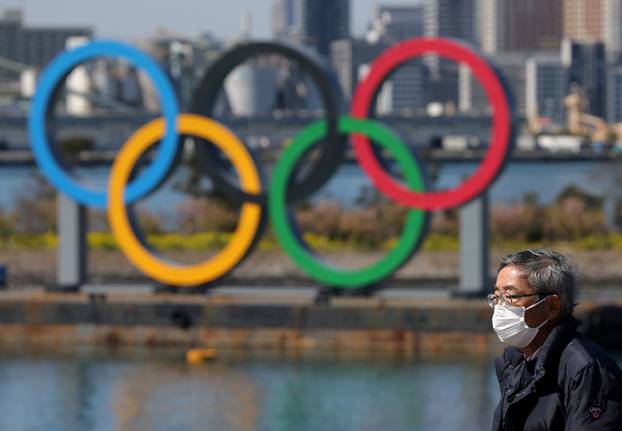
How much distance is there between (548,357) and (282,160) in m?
21.5

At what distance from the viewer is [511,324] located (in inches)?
231

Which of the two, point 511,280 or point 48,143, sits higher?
point 48,143

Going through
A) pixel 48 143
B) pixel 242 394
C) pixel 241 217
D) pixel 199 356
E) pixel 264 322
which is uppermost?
pixel 48 143

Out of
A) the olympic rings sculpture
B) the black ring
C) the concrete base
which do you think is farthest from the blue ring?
the concrete base

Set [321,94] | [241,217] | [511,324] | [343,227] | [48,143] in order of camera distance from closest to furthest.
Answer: [511,324] → [321,94] → [241,217] → [48,143] → [343,227]

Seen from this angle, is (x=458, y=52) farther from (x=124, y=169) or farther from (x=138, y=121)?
(x=138, y=121)

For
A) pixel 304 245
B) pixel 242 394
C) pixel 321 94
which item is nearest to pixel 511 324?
pixel 242 394

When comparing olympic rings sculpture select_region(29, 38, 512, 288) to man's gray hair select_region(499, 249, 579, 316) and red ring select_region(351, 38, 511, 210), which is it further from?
man's gray hair select_region(499, 249, 579, 316)

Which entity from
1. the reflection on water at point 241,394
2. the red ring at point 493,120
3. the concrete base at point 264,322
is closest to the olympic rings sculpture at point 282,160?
the red ring at point 493,120

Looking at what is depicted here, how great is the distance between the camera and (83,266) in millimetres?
28969

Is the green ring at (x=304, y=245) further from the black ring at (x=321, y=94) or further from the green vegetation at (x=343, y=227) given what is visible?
the green vegetation at (x=343, y=227)

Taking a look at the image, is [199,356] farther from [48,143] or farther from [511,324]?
[511,324]

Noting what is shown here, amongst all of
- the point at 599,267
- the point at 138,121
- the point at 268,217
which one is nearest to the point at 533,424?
the point at 268,217

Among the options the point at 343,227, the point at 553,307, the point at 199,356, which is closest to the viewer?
the point at 553,307
